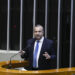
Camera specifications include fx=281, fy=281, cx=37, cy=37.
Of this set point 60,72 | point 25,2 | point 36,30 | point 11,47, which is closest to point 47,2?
point 25,2

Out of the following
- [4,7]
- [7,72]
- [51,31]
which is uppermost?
[4,7]

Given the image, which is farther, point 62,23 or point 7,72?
point 62,23

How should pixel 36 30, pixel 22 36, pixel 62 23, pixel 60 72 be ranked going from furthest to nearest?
pixel 22 36, pixel 62 23, pixel 36 30, pixel 60 72

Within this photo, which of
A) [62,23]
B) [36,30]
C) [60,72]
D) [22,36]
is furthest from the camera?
[22,36]

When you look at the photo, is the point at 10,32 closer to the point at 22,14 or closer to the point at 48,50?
the point at 22,14

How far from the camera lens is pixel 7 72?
5.06 metres

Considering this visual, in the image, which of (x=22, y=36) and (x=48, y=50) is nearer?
(x=48, y=50)

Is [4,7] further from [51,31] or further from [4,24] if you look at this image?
[51,31]

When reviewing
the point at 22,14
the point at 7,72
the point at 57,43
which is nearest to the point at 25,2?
the point at 22,14

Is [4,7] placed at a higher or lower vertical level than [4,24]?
higher

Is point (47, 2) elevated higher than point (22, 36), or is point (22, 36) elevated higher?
point (47, 2)

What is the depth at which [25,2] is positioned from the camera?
828 centimetres

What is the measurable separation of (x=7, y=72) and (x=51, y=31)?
3.14 metres

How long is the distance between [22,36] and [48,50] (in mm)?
2874
